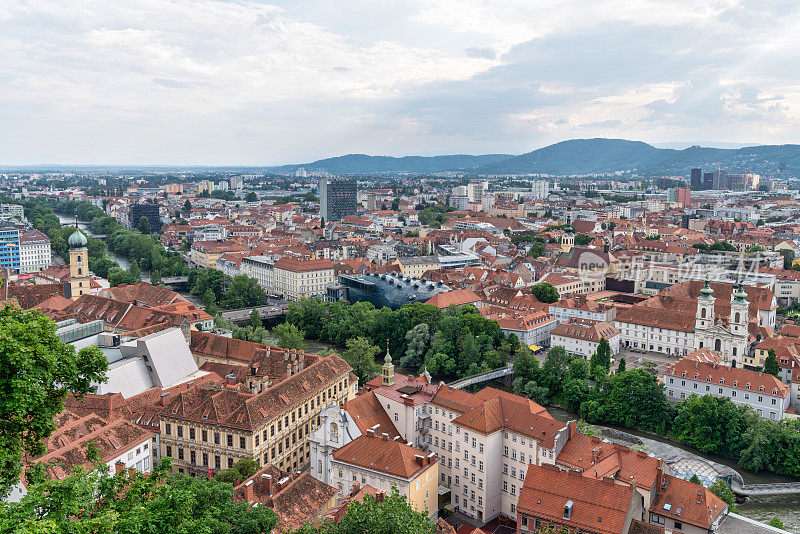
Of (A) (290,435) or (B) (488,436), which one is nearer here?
(B) (488,436)

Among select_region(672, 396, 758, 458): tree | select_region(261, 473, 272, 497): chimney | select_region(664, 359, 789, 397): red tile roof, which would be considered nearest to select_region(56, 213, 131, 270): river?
select_region(664, 359, 789, 397): red tile roof

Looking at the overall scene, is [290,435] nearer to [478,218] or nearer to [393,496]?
[393,496]

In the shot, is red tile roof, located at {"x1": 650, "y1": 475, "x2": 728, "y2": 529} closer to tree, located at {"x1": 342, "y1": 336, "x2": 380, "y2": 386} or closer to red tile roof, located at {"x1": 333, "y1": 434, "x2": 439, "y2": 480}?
red tile roof, located at {"x1": 333, "y1": 434, "x2": 439, "y2": 480}

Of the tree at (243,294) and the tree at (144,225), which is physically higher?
the tree at (144,225)

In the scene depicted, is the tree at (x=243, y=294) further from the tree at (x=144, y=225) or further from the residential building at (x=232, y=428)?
the tree at (x=144, y=225)

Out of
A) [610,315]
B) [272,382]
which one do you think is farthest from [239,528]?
[610,315]

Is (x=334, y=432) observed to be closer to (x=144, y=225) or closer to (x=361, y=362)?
(x=361, y=362)

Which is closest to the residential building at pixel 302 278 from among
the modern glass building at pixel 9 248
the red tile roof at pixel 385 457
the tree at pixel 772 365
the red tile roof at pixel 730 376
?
the modern glass building at pixel 9 248
